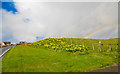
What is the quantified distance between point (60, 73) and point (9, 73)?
13.3 feet

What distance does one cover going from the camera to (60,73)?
613cm

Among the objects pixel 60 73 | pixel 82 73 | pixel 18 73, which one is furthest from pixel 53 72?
pixel 18 73

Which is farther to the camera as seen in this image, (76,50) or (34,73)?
(76,50)

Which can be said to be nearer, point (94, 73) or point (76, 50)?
point (94, 73)

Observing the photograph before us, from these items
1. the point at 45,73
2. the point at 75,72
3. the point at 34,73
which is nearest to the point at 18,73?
the point at 34,73

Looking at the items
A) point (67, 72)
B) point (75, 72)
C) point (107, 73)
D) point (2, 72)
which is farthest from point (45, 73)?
point (107, 73)

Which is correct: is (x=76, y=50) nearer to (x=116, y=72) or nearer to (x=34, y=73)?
(x=116, y=72)

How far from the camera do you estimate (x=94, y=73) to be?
6156 millimetres

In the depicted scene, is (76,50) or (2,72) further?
(76,50)

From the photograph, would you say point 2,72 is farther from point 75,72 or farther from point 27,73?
point 75,72

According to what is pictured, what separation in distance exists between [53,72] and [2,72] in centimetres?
417

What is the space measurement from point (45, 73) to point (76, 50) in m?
11.1

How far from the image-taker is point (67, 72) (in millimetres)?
6348

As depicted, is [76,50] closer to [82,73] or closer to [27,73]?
[82,73]
